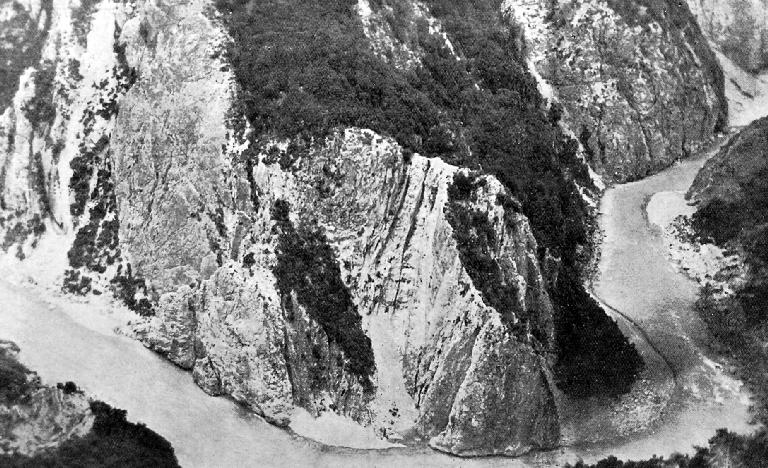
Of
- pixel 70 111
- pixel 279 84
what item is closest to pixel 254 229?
pixel 279 84

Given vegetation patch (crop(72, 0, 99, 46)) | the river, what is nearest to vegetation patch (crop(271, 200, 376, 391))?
the river

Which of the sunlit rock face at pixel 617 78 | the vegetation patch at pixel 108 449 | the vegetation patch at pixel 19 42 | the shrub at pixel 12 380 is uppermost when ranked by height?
the sunlit rock face at pixel 617 78

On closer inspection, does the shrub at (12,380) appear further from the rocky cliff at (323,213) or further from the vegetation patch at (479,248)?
the vegetation patch at (479,248)

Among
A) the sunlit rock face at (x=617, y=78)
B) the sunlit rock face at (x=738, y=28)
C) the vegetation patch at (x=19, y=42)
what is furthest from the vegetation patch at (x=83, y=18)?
the sunlit rock face at (x=738, y=28)

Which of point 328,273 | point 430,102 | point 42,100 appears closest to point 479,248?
point 328,273

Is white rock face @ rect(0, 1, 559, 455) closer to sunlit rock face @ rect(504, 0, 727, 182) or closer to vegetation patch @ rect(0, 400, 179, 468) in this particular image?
vegetation patch @ rect(0, 400, 179, 468)

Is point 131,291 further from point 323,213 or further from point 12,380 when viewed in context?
point 323,213

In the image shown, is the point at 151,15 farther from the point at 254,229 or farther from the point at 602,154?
the point at 602,154
